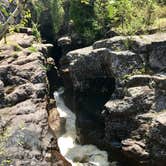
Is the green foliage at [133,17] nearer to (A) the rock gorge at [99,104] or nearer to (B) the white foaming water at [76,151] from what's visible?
(A) the rock gorge at [99,104]

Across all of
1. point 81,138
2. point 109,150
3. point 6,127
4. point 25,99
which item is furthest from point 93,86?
point 6,127

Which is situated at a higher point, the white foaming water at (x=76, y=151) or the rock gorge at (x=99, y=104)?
the rock gorge at (x=99, y=104)

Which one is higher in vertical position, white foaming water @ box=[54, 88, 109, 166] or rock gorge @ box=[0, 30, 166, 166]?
rock gorge @ box=[0, 30, 166, 166]

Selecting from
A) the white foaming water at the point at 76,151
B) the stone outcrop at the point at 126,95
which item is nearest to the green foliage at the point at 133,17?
the stone outcrop at the point at 126,95

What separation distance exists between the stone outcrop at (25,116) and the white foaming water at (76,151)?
69.7 inches

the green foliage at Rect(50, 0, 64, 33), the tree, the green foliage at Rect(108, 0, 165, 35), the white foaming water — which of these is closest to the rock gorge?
the white foaming water

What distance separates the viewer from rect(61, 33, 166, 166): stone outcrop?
2302 centimetres

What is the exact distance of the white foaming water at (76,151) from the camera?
2675 cm

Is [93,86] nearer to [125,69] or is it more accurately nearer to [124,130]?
[125,69]

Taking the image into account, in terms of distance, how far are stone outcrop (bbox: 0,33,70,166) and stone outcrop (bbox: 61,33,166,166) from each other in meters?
3.70

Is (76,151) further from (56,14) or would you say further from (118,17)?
(56,14)

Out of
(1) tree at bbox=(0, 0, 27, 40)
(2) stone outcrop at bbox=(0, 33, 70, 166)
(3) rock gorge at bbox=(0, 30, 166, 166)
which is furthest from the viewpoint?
(3) rock gorge at bbox=(0, 30, 166, 166)

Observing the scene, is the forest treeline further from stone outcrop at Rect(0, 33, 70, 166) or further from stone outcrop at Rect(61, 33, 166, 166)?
stone outcrop at Rect(0, 33, 70, 166)

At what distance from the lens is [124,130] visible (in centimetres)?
2602
